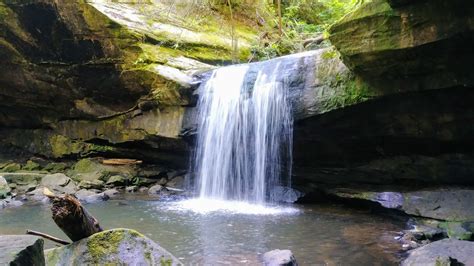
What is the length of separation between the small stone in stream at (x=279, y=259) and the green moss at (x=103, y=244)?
1753 mm

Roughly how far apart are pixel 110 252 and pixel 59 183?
26.9 feet

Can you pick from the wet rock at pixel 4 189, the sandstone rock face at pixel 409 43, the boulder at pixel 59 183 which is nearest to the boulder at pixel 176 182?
the boulder at pixel 59 183

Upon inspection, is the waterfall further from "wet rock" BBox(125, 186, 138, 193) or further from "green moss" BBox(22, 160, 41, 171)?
"green moss" BBox(22, 160, 41, 171)

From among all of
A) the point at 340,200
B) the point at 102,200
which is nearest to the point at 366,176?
the point at 340,200

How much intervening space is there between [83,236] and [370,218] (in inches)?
214

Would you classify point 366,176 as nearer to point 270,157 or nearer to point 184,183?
point 270,157

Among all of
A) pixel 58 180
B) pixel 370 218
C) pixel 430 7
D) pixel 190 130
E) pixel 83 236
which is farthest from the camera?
pixel 58 180

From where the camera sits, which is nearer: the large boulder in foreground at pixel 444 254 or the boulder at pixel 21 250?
the boulder at pixel 21 250

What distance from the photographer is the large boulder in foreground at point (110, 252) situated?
11.1 feet

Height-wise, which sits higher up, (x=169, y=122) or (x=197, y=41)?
(x=197, y=41)

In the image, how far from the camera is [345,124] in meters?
7.58

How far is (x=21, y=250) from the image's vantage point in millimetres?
2701

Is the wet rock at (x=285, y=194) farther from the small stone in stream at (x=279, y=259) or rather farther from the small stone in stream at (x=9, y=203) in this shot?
the small stone in stream at (x=9, y=203)

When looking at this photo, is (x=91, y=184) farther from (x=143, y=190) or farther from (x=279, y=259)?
(x=279, y=259)
